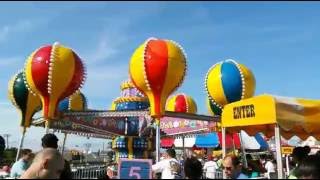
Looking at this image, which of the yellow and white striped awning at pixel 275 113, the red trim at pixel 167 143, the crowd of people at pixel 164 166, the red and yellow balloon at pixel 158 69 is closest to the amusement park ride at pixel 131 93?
the red and yellow balloon at pixel 158 69

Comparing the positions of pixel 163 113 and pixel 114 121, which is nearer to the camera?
pixel 163 113

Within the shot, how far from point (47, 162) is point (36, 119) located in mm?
11211

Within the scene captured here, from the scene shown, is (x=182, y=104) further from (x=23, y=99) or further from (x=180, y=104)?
(x=23, y=99)

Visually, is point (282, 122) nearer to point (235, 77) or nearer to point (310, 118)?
point (310, 118)

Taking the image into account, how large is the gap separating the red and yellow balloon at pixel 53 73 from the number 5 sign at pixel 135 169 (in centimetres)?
843

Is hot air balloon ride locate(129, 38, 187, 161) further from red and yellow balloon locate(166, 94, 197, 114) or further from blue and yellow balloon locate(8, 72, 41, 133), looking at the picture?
red and yellow balloon locate(166, 94, 197, 114)

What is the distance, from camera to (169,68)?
13.5 m

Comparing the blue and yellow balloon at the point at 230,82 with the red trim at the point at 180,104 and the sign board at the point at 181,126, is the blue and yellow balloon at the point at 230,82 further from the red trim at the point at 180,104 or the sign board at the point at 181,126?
the red trim at the point at 180,104

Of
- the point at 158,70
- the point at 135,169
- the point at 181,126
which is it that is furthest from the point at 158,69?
the point at 135,169

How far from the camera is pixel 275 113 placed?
871 centimetres

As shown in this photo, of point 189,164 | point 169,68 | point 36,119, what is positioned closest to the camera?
point 189,164

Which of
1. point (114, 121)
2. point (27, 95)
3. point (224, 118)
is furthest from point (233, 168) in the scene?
point (114, 121)

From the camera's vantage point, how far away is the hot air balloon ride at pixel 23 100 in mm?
15758

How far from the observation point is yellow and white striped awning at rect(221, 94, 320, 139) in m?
8.80
